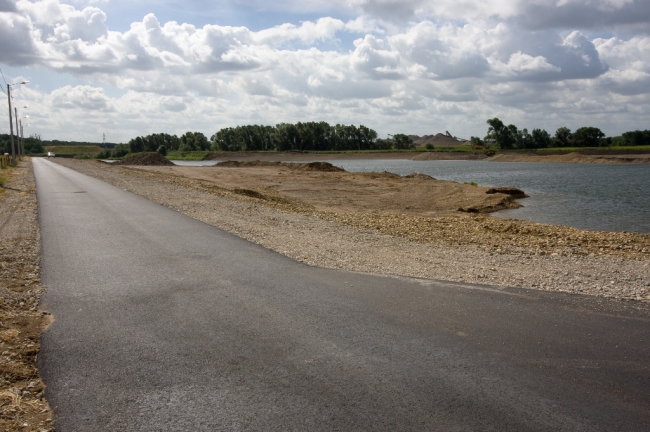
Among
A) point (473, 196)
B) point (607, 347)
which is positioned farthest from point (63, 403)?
point (473, 196)

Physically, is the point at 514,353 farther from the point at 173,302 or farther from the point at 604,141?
the point at 604,141

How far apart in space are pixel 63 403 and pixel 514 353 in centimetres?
424

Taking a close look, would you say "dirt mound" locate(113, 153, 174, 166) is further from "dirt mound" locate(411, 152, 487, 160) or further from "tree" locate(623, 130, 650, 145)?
"tree" locate(623, 130, 650, 145)

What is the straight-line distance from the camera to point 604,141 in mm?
119938

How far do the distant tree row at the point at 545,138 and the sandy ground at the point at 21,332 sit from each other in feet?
420

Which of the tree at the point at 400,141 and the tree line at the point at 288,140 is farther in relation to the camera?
the tree at the point at 400,141

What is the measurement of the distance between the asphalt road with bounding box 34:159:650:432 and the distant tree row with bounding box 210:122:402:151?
131597 millimetres

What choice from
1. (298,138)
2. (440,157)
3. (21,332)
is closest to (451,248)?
(21,332)

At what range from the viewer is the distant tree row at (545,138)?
395 ft

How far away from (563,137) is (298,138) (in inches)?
2621

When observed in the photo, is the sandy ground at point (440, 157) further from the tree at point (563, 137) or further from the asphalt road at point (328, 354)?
the asphalt road at point (328, 354)

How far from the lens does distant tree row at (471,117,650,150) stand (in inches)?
4739

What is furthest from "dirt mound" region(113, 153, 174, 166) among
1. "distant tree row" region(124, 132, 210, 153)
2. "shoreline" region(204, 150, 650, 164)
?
"distant tree row" region(124, 132, 210, 153)

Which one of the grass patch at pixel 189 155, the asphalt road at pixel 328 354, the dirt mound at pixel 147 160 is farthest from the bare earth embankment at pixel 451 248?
the grass patch at pixel 189 155
